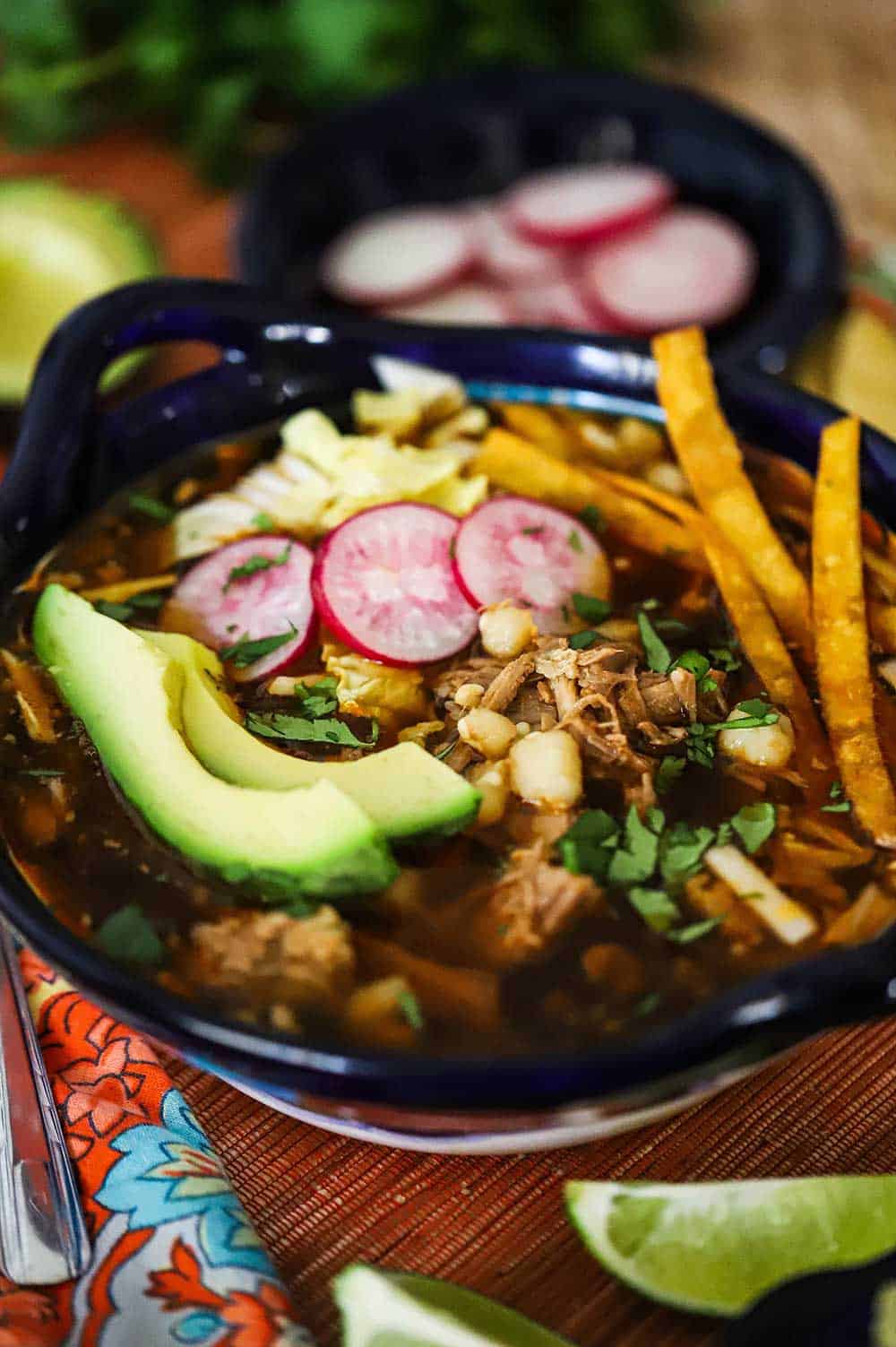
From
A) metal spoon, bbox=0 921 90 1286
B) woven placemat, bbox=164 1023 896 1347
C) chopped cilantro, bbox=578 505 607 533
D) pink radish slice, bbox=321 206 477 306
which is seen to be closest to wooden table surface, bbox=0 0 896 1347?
woven placemat, bbox=164 1023 896 1347

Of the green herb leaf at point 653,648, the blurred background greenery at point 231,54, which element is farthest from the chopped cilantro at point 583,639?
the blurred background greenery at point 231,54

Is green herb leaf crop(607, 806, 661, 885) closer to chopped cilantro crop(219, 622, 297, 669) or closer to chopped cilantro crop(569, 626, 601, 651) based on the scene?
chopped cilantro crop(569, 626, 601, 651)

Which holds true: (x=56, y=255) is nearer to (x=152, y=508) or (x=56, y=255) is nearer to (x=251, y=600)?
(x=152, y=508)

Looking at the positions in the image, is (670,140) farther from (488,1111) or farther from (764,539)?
(488,1111)

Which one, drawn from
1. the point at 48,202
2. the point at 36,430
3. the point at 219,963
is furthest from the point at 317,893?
the point at 48,202

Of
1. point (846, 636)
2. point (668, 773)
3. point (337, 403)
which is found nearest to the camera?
point (668, 773)

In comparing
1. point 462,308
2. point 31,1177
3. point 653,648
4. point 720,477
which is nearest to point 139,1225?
point 31,1177
